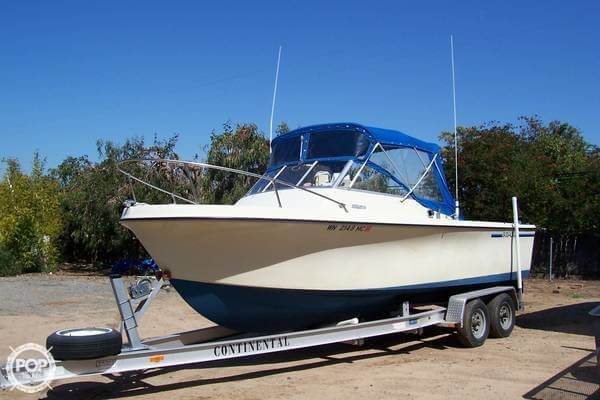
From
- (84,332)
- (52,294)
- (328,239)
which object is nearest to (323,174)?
(328,239)

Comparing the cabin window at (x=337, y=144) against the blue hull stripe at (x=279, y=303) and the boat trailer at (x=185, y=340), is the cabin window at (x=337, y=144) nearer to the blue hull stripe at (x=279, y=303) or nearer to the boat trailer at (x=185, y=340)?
the blue hull stripe at (x=279, y=303)

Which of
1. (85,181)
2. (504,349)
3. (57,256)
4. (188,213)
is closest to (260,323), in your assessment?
(188,213)

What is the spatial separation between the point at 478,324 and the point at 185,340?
4105 millimetres

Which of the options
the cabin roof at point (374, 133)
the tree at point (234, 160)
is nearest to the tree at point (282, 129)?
the tree at point (234, 160)

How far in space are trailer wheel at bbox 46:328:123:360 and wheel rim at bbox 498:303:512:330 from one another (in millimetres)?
5822

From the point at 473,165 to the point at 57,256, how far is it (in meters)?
15.0

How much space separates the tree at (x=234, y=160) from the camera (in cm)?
1812

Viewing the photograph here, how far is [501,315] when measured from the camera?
8.80m

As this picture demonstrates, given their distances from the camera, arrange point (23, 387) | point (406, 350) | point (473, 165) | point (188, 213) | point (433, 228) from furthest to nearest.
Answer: point (473, 165), point (406, 350), point (433, 228), point (188, 213), point (23, 387)

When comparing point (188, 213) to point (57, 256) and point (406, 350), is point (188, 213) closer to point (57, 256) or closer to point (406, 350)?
point (406, 350)

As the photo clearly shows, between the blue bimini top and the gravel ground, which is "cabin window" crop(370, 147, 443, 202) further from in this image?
the gravel ground

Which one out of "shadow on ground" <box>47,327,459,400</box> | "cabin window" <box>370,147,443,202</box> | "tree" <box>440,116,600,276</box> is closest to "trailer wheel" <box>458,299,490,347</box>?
"shadow on ground" <box>47,327,459,400</box>

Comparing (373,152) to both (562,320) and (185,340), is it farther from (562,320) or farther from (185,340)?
(562,320)

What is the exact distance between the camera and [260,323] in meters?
6.62
